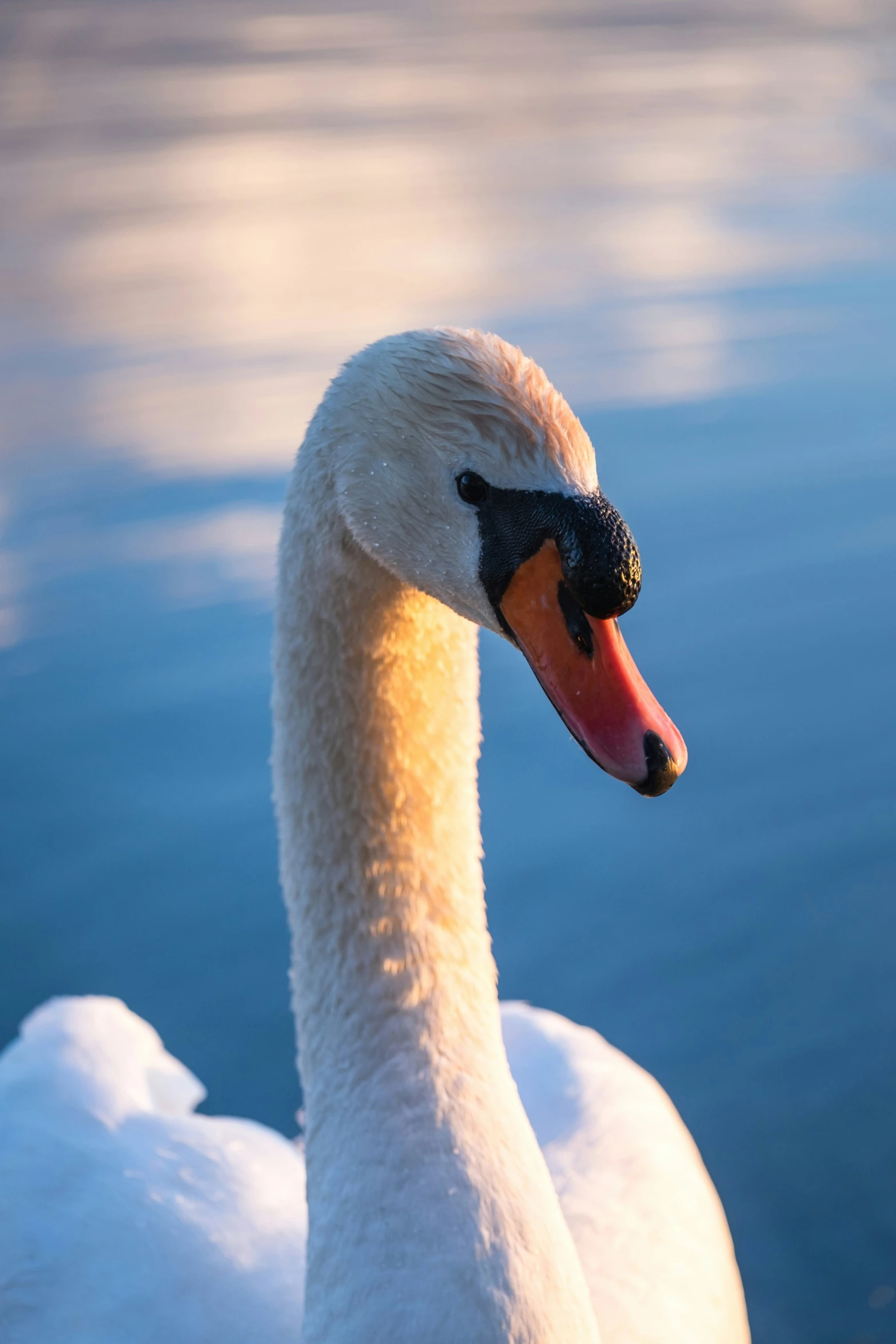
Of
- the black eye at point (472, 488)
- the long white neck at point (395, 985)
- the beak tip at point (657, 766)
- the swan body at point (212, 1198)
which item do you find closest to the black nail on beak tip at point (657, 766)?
the beak tip at point (657, 766)

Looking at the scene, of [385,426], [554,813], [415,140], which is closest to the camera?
[385,426]

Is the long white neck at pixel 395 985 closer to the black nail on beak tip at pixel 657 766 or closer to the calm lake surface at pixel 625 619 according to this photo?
the black nail on beak tip at pixel 657 766

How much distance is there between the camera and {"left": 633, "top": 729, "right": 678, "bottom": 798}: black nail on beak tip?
175 cm

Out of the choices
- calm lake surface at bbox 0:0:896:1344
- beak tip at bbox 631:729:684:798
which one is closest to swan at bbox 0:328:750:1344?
beak tip at bbox 631:729:684:798

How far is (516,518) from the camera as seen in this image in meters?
1.79

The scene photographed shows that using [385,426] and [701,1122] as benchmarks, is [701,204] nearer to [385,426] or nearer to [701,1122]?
[701,1122]

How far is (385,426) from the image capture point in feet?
6.25

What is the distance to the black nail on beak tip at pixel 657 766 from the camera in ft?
5.75

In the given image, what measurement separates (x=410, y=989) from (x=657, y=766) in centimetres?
62

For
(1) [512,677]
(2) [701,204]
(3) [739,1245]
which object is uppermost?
(2) [701,204]

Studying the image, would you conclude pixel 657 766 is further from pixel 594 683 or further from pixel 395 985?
pixel 395 985

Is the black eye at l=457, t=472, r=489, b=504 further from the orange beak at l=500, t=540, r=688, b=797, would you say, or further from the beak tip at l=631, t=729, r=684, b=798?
the beak tip at l=631, t=729, r=684, b=798

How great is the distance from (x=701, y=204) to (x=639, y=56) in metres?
6.31

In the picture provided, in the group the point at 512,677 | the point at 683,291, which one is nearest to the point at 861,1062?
the point at 512,677
